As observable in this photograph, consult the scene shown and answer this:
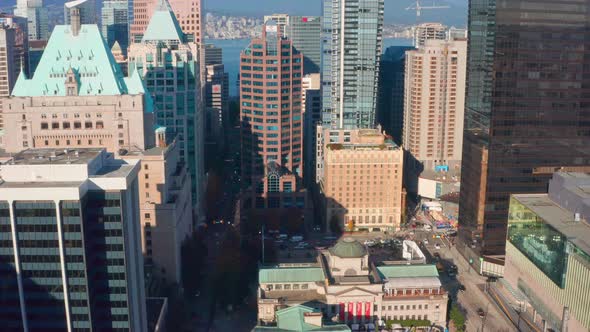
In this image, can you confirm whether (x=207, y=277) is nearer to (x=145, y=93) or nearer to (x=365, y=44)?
(x=145, y=93)

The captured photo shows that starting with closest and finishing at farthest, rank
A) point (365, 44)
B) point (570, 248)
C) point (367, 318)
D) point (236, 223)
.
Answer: point (570, 248) < point (367, 318) < point (236, 223) < point (365, 44)

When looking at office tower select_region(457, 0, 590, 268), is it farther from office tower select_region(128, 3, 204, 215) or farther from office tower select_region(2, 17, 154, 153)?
office tower select_region(2, 17, 154, 153)

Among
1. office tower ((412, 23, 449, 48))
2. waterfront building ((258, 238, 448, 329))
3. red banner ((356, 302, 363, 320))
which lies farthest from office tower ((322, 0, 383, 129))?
red banner ((356, 302, 363, 320))

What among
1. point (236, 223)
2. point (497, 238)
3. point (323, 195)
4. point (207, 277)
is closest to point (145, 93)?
point (207, 277)

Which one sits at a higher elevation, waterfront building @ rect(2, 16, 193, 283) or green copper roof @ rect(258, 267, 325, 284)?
waterfront building @ rect(2, 16, 193, 283)

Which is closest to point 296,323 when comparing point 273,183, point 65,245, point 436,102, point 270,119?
point 65,245
